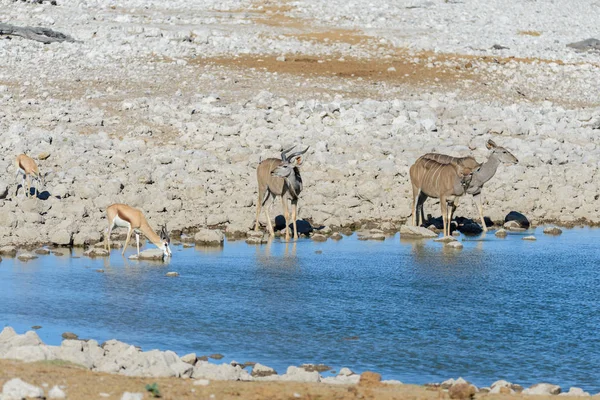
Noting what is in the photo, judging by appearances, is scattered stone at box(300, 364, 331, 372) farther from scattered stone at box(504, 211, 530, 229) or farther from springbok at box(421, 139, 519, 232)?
scattered stone at box(504, 211, 530, 229)

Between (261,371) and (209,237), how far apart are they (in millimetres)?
7254

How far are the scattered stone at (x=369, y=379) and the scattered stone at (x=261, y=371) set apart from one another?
2.70 ft

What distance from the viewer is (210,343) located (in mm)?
10312

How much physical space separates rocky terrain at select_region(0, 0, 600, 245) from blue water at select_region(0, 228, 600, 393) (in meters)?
2.49

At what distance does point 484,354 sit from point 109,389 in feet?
12.6

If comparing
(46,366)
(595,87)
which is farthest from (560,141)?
(46,366)

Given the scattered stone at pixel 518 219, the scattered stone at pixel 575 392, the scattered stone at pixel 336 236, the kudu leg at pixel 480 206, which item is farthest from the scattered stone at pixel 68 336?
the scattered stone at pixel 518 219

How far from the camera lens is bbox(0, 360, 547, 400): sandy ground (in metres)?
7.65

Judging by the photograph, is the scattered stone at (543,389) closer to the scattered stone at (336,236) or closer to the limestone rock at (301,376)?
the limestone rock at (301,376)

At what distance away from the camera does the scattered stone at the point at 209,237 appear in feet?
52.9

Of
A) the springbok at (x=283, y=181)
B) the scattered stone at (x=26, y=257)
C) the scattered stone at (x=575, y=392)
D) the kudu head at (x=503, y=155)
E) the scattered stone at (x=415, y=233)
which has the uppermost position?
the kudu head at (x=503, y=155)

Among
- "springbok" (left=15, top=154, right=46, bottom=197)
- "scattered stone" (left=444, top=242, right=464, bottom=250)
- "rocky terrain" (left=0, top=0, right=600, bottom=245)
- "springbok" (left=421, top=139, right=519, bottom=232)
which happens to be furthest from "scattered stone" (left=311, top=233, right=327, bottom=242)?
"springbok" (left=15, top=154, right=46, bottom=197)

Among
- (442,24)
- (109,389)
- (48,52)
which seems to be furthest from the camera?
(442,24)

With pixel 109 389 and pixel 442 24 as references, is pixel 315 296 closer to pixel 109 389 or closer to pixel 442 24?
pixel 109 389
